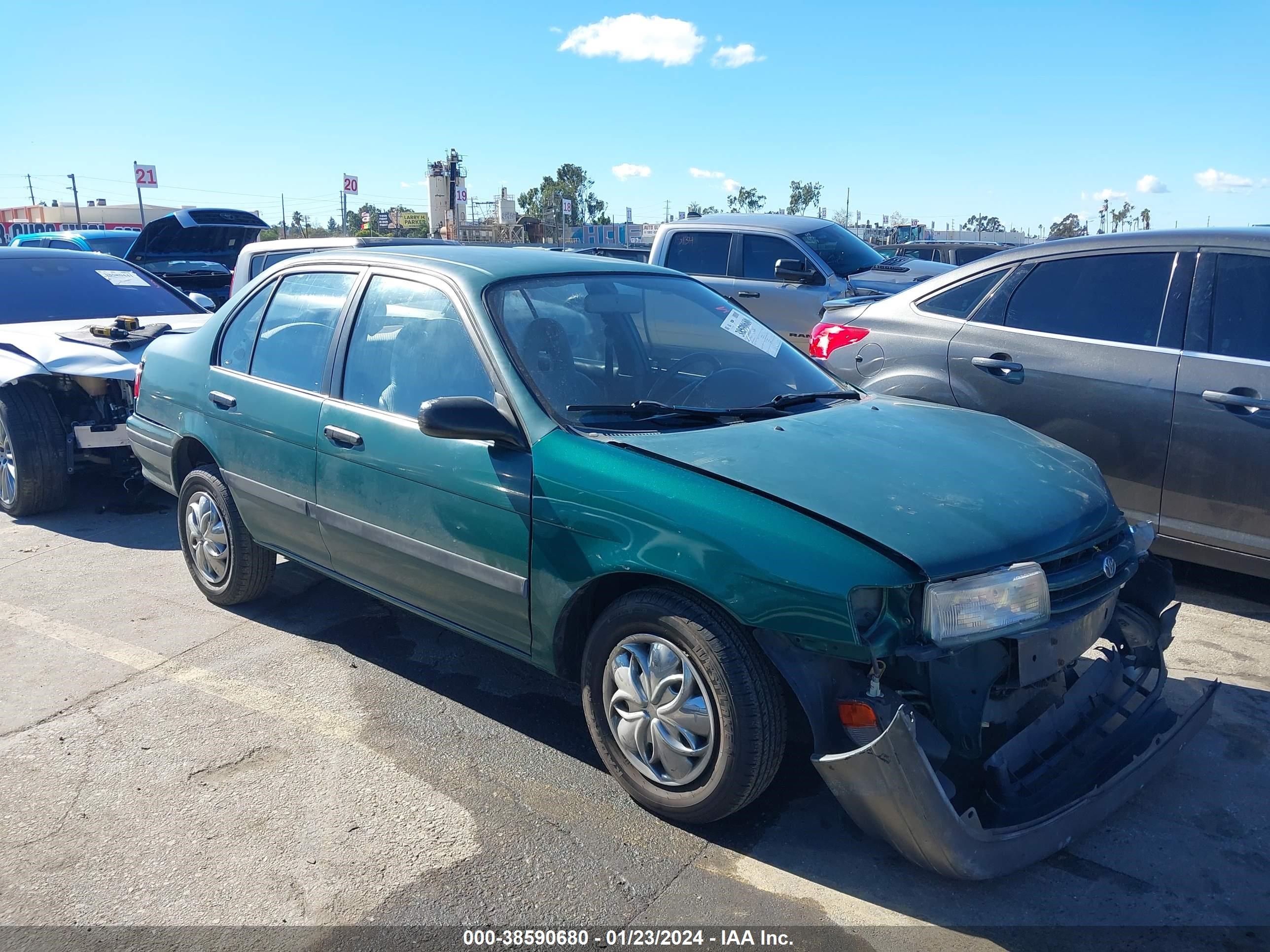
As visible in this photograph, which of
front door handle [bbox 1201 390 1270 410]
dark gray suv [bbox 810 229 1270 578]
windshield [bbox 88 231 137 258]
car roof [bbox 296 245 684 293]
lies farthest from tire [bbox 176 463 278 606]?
windshield [bbox 88 231 137 258]

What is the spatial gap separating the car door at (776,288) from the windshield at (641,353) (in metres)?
5.18

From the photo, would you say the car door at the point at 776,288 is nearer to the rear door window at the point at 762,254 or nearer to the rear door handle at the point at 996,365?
the rear door window at the point at 762,254

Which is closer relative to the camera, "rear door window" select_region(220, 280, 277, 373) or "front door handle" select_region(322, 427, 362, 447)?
"front door handle" select_region(322, 427, 362, 447)

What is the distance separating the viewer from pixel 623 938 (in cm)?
255

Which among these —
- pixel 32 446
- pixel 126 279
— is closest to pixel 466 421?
pixel 32 446

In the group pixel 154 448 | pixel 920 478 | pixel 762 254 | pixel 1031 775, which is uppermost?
pixel 762 254

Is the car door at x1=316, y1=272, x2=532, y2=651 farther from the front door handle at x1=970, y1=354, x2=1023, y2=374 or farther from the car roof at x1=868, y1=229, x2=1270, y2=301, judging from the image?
the car roof at x1=868, y1=229, x2=1270, y2=301

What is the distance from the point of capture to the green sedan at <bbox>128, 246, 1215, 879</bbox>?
2.62 m

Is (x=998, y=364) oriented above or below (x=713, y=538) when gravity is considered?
above

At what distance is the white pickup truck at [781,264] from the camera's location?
950 cm

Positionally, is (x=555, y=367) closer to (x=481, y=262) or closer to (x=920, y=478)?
(x=481, y=262)

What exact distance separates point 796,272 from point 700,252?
1215 mm

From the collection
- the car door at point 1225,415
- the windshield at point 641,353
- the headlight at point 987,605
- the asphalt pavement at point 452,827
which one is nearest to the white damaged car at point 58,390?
the asphalt pavement at point 452,827

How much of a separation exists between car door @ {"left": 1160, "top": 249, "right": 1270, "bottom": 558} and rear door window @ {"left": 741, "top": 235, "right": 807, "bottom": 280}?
5.63 m
